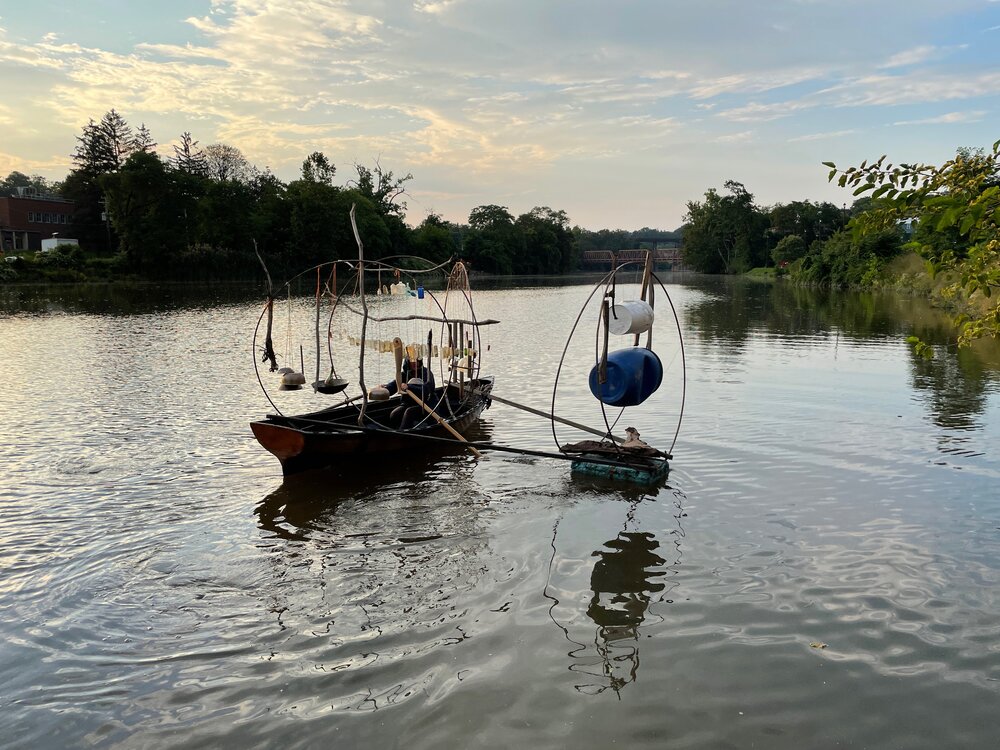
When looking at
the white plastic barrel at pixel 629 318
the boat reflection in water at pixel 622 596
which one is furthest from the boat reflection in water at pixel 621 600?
the white plastic barrel at pixel 629 318

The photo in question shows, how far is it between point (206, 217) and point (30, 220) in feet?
71.8

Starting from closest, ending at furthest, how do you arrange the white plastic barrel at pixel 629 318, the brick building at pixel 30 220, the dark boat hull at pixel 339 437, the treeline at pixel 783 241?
the white plastic barrel at pixel 629 318 → the dark boat hull at pixel 339 437 → the treeline at pixel 783 241 → the brick building at pixel 30 220

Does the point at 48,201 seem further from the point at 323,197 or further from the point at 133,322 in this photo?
the point at 133,322

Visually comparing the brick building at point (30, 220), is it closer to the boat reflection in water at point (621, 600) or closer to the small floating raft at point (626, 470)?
the small floating raft at point (626, 470)

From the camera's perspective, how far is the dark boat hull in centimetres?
1073

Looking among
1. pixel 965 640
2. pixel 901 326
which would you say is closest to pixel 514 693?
pixel 965 640

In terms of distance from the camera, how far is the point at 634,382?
10234 millimetres

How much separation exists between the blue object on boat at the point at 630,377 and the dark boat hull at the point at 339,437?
2845 millimetres

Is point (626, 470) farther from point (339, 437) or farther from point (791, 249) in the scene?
point (791, 249)

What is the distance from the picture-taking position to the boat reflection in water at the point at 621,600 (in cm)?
608

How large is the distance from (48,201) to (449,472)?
289 ft

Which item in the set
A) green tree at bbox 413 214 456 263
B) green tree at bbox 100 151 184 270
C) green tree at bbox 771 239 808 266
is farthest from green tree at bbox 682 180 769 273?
green tree at bbox 100 151 184 270

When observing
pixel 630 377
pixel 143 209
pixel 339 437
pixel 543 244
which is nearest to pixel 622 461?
pixel 630 377

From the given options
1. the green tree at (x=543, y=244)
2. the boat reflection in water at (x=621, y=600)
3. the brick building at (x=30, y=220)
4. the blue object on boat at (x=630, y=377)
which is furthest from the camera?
the green tree at (x=543, y=244)
